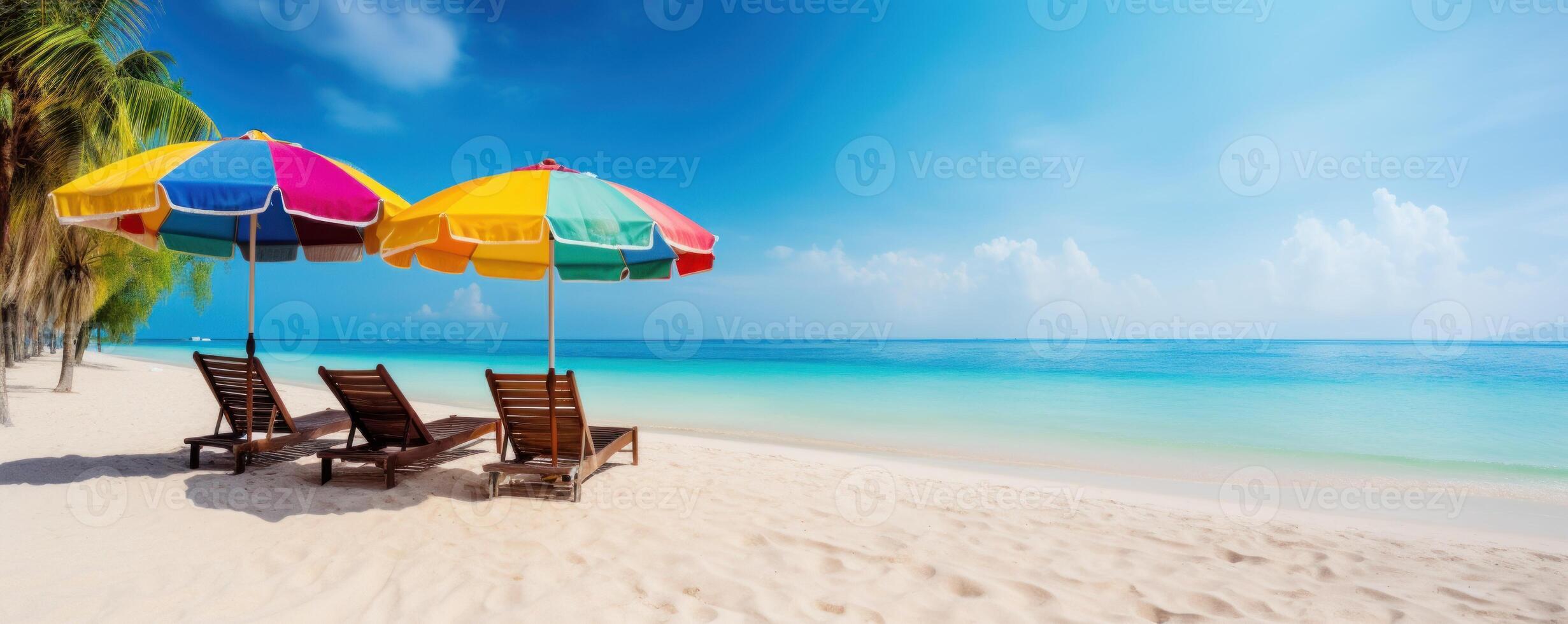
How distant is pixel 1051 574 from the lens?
313cm

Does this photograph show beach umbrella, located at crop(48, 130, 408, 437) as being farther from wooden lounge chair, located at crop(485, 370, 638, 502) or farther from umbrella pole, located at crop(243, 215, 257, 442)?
wooden lounge chair, located at crop(485, 370, 638, 502)

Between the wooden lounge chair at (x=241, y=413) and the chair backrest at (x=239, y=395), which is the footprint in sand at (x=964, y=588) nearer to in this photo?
the wooden lounge chair at (x=241, y=413)

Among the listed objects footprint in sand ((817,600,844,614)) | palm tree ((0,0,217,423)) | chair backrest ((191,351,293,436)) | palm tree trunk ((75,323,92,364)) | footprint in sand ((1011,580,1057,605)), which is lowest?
footprint in sand ((1011,580,1057,605))

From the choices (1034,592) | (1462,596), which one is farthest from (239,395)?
(1462,596)

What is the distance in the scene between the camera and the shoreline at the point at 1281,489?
477 centimetres

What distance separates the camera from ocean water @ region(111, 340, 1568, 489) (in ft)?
27.7

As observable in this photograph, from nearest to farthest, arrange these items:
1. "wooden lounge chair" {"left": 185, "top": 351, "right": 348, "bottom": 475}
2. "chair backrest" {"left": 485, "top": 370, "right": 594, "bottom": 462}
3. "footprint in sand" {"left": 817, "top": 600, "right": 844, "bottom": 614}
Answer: "footprint in sand" {"left": 817, "top": 600, "right": 844, "bottom": 614}, "chair backrest" {"left": 485, "top": 370, "right": 594, "bottom": 462}, "wooden lounge chair" {"left": 185, "top": 351, "right": 348, "bottom": 475}

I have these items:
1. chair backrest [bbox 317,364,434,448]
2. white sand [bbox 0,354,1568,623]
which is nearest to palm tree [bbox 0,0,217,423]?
white sand [bbox 0,354,1568,623]

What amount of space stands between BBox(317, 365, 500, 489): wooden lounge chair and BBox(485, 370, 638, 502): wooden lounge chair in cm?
57

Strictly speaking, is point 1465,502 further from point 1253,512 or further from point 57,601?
point 57,601

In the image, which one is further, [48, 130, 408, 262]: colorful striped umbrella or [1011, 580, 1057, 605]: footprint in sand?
[48, 130, 408, 262]: colorful striped umbrella

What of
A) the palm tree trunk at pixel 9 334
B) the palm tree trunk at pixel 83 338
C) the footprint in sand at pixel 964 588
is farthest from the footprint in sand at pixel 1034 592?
the palm tree trunk at pixel 83 338

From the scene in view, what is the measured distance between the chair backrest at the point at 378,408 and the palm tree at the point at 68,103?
15.5 feet

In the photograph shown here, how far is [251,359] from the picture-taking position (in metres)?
4.43
